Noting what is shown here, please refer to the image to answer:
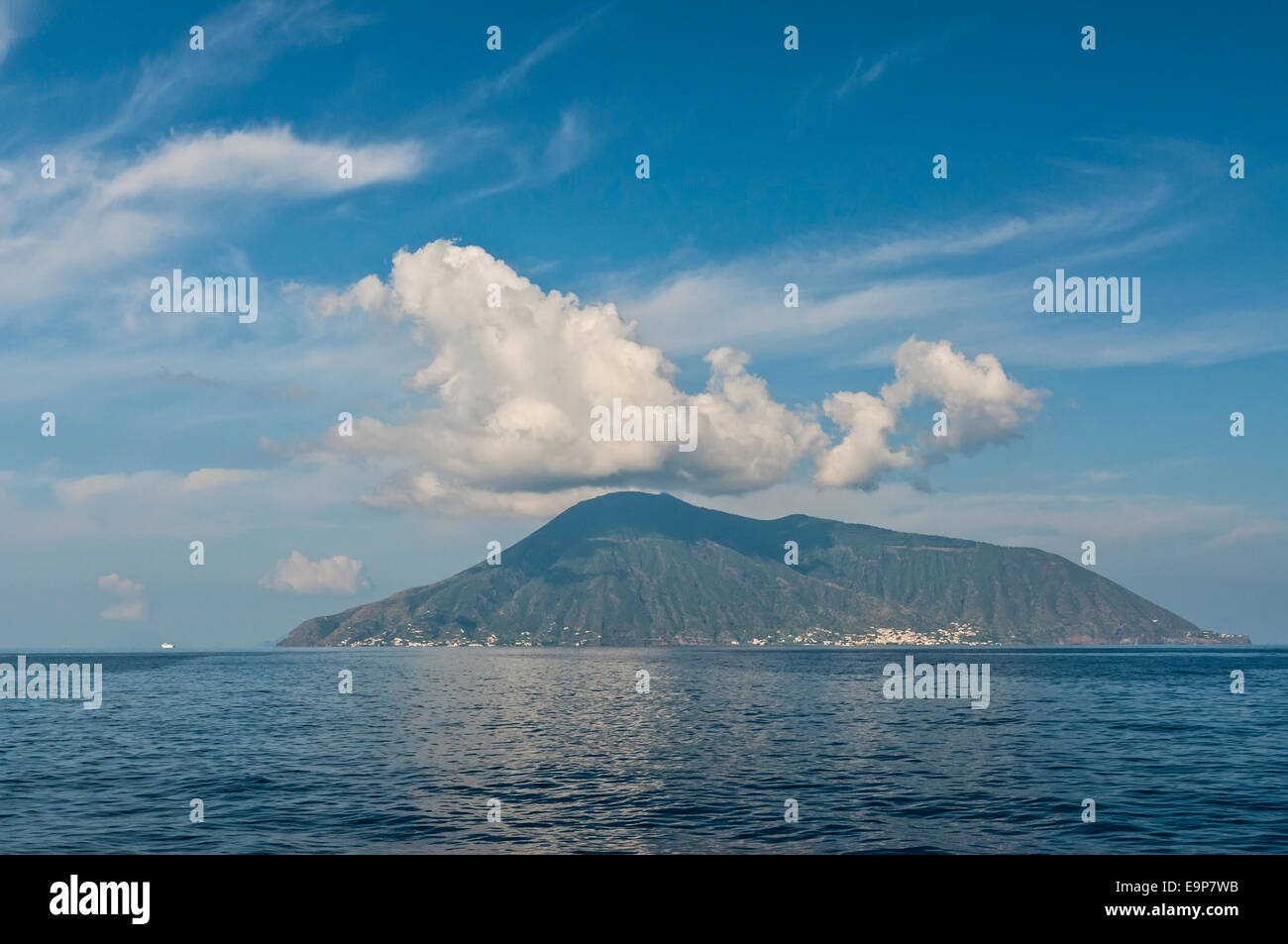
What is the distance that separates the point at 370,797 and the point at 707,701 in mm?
74401

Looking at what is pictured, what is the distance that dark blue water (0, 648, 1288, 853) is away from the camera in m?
36.8

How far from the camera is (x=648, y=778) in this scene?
52.0 meters

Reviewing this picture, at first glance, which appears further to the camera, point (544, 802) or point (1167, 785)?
point (1167, 785)

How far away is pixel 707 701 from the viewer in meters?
115

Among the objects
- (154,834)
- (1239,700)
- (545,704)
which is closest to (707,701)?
(545,704)

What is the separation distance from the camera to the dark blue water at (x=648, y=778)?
36.8 meters

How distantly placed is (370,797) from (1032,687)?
131731mm
